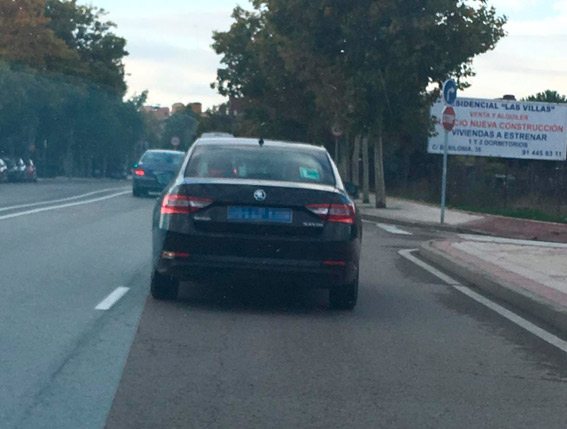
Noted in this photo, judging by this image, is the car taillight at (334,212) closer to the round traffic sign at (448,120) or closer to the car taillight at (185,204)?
the car taillight at (185,204)

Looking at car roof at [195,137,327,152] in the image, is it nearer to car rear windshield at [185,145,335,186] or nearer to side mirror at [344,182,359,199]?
car rear windshield at [185,145,335,186]

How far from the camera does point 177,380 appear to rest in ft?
23.2

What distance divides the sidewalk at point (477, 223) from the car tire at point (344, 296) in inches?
495

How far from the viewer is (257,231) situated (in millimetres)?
9938

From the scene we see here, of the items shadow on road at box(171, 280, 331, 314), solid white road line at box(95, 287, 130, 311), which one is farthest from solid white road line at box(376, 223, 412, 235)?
solid white road line at box(95, 287, 130, 311)

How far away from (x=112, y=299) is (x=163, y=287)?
0.51 m

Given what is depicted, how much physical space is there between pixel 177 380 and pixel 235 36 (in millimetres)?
55180

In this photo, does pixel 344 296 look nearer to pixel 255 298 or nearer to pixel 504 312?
pixel 255 298

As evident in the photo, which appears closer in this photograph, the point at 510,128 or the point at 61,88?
the point at 510,128

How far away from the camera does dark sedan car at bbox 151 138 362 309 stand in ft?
32.6

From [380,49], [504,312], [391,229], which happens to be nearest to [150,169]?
[380,49]

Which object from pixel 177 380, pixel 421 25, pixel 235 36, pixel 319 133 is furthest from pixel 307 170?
pixel 235 36

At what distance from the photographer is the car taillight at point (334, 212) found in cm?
999

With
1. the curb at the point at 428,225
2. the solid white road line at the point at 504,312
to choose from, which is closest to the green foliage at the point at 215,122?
the curb at the point at 428,225
